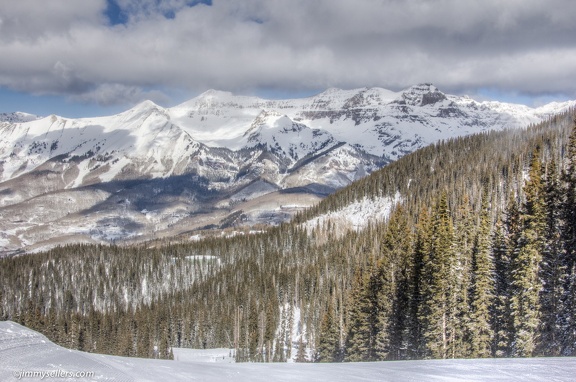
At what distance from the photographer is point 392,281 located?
58.8m

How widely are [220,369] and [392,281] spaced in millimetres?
48464

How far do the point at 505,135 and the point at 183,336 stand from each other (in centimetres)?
14808

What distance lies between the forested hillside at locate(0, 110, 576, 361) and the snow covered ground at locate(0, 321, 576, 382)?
25.5 meters

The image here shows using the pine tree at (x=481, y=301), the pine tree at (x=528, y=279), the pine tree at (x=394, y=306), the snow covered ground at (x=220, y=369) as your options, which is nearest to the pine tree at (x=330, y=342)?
the pine tree at (x=394, y=306)

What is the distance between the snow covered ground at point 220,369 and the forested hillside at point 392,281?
25.5 metres

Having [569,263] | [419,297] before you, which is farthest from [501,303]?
[419,297]

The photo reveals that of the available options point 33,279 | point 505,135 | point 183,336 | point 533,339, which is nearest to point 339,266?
point 183,336

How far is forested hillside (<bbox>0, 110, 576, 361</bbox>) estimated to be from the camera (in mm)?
40125

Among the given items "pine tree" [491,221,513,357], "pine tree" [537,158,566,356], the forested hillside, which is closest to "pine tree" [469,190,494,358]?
the forested hillside

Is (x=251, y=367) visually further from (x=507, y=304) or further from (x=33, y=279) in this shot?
(x=33, y=279)

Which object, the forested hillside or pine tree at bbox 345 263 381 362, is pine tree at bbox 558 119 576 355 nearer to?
the forested hillside

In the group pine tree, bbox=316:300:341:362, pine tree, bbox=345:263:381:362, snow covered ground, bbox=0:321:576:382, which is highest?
snow covered ground, bbox=0:321:576:382

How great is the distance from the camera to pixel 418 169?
18862 centimetres

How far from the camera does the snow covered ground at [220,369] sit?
983 cm
